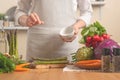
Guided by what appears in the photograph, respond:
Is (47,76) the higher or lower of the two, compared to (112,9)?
lower

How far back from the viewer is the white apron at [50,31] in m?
1.73

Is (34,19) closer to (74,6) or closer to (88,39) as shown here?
(88,39)

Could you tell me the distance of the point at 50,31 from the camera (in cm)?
175

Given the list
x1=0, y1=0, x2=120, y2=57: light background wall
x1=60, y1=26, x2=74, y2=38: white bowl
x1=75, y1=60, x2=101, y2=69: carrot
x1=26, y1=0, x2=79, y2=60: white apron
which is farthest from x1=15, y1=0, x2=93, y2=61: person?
x1=0, y1=0, x2=120, y2=57: light background wall

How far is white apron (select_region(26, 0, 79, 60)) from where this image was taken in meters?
1.73

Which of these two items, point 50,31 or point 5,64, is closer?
point 5,64

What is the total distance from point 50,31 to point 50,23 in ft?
0.16

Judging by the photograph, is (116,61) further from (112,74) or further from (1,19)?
(1,19)

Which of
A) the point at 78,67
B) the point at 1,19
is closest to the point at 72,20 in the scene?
the point at 78,67

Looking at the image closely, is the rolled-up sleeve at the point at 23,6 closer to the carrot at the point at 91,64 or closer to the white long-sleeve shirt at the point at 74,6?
the white long-sleeve shirt at the point at 74,6

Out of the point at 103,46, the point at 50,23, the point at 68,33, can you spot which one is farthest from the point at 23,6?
the point at 103,46

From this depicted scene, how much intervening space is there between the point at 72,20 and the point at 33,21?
48cm

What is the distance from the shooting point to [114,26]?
324 centimetres

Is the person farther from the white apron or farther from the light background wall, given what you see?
the light background wall
